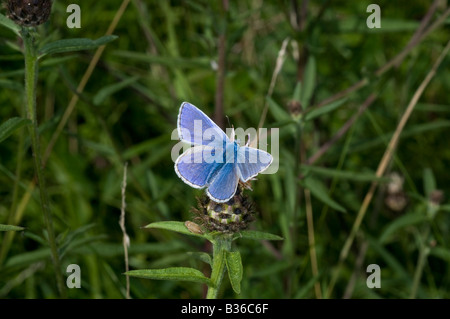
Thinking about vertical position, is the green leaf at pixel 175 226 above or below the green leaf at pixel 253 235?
above

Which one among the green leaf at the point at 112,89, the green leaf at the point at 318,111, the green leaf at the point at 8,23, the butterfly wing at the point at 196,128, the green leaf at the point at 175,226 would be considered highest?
the green leaf at the point at 112,89

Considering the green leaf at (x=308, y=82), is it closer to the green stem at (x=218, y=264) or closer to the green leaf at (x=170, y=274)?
the green stem at (x=218, y=264)

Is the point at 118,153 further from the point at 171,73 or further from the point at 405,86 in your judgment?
the point at 405,86

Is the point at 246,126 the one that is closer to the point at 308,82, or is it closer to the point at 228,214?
the point at 308,82

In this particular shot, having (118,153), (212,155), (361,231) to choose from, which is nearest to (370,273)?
(361,231)

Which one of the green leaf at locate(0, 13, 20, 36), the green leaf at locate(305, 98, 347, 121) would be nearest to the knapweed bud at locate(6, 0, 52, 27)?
the green leaf at locate(0, 13, 20, 36)

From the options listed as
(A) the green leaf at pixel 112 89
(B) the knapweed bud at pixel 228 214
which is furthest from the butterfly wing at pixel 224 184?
(A) the green leaf at pixel 112 89

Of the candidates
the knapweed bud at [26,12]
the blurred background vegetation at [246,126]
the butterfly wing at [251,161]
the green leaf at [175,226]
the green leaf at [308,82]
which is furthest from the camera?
the green leaf at [308,82]
